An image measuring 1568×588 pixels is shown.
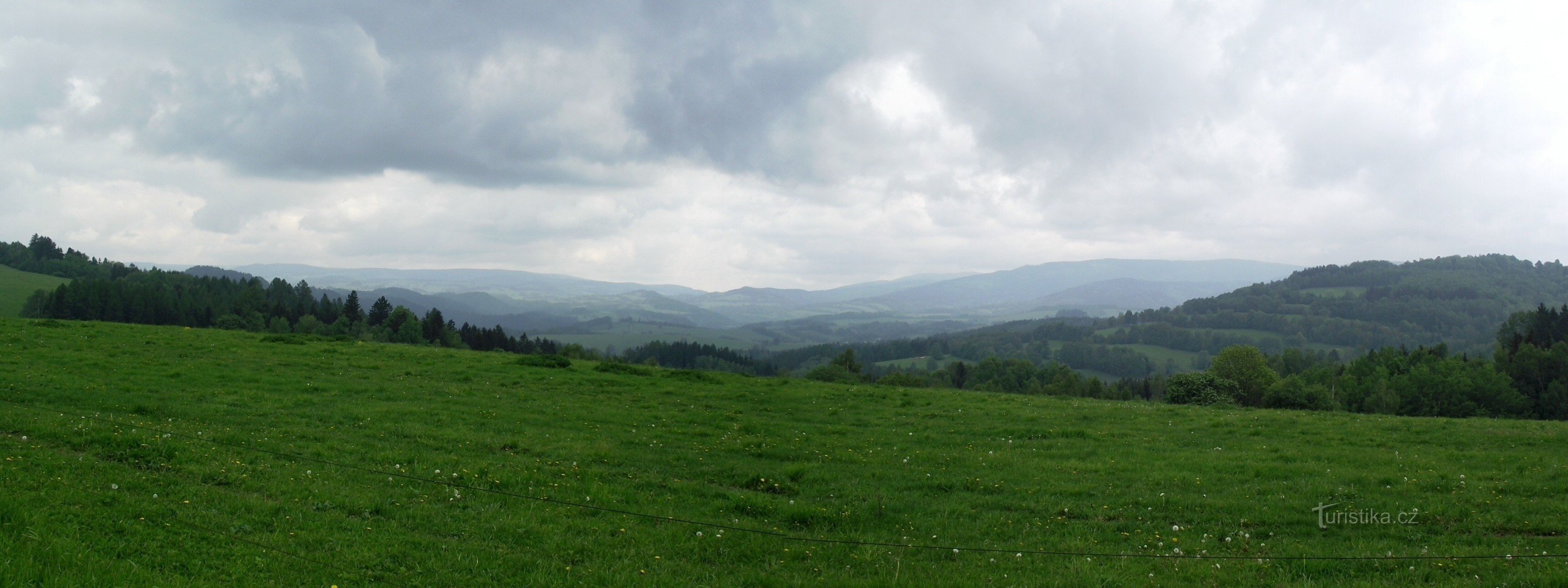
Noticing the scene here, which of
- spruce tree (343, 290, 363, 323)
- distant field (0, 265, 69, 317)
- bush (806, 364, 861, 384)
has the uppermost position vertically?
distant field (0, 265, 69, 317)

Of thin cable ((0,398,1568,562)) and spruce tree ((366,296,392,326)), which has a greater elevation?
spruce tree ((366,296,392,326))

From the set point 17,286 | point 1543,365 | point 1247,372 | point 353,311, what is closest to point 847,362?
point 1247,372

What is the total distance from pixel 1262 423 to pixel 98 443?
86.2 ft

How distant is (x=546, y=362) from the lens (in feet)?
101

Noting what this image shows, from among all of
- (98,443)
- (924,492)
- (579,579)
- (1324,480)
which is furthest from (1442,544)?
(98,443)

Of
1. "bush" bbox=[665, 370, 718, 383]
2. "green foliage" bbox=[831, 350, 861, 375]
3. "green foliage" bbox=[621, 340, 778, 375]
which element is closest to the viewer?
"bush" bbox=[665, 370, 718, 383]

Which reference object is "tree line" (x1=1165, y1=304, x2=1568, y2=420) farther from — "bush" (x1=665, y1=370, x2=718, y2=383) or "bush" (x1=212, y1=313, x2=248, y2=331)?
"bush" (x1=212, y1=313, x2=248, y2=331)

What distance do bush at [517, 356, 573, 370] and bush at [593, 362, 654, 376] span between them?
1244mm

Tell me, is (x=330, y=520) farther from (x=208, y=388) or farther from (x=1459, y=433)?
(x=1459, y=433)

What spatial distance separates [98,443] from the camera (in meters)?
11.3

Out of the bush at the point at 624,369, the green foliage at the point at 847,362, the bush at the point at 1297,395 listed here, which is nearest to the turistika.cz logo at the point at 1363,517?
the bush at the point at 624,369

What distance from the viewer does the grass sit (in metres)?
8.20

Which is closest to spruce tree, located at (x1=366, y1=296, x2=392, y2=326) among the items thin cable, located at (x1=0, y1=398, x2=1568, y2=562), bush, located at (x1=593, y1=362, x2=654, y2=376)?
bush, located at (x1=593, y1=362, x2=654, y2=376)

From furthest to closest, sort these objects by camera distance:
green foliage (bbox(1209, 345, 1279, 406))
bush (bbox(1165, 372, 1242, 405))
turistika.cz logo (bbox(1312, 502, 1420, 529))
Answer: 1. green foliage (bbox(1209, 345, 1279, 406))
2. bush (bbox(1165, 372, 1242, 405))
3. turistika.cz logo (bbox(1312, 502, 1420, 529))
